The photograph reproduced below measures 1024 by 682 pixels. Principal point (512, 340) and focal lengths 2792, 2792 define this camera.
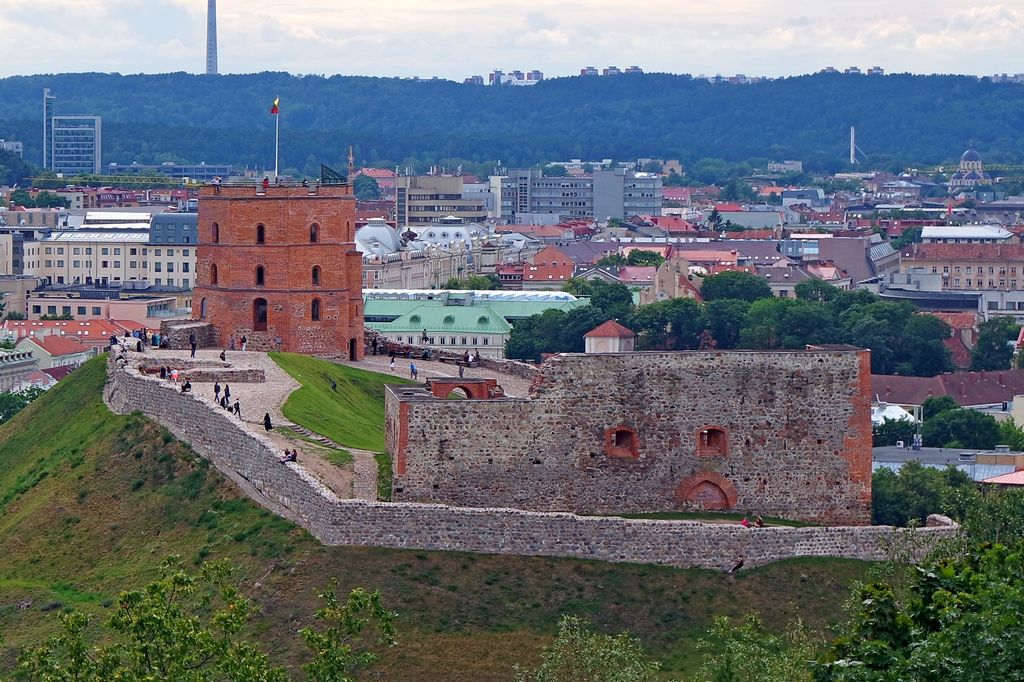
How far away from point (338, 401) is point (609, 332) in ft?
240

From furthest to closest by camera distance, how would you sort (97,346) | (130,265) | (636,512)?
(130,265) → (97,346) → (636,512)

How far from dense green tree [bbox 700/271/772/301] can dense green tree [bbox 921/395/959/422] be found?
181 feet

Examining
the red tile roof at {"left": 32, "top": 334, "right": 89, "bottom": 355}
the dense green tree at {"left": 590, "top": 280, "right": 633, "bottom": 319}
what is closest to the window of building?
the red tile roof at {"left": 32, "top": 334, "right": 89, "bottom": 355}

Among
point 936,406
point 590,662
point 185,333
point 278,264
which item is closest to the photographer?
point 590,662

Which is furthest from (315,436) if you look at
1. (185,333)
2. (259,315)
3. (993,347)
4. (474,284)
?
(474,284)

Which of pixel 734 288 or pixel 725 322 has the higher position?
pixel 734 288

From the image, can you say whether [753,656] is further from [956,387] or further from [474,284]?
[474,284]

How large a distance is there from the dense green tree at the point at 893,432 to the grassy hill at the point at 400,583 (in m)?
57.6

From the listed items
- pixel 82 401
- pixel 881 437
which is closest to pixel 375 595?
pixel 82 401

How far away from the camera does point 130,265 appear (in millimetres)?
192875

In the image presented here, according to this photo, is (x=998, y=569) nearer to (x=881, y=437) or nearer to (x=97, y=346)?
(x=881, y=437)

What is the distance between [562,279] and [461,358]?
12731cm

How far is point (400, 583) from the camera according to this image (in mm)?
47812

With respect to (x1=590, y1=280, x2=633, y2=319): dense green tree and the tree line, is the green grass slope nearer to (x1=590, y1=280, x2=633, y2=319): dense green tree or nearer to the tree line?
the tree line
